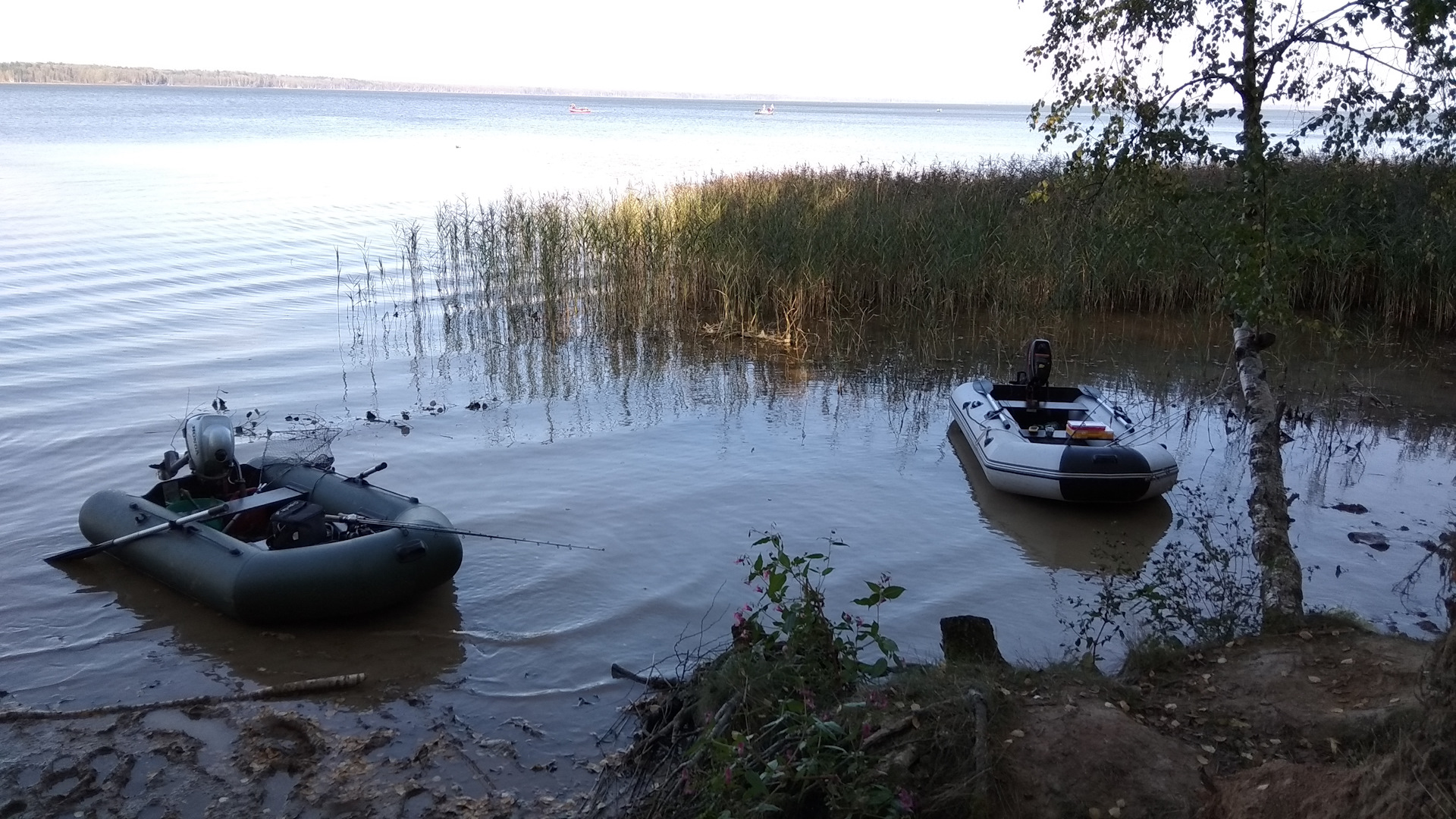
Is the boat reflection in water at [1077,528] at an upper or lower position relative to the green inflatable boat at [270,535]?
lower

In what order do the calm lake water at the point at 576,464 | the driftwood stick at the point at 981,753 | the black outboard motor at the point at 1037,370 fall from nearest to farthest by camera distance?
the driftwood stick at the point at 981,753 < the calm lake water at the point at 576,464 < the black outboard motor at the point at 1037,370

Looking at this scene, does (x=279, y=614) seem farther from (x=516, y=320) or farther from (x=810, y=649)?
(x=516, y=320)

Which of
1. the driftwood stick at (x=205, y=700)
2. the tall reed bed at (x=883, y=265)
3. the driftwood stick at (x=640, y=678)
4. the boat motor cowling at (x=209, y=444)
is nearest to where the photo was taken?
the driftwood stick at (x=205, y=700)

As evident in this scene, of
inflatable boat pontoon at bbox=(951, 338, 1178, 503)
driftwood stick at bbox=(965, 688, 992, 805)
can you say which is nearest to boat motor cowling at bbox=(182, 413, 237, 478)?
driftwood stick at bbox=(965, 688, 992, 805)

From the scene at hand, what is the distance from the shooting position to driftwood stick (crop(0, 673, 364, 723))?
5.11 meters

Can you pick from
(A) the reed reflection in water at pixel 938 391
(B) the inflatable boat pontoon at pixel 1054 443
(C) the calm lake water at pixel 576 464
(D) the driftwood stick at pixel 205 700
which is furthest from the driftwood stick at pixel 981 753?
(B) the inflatable boat pontoon at pixel 1054 443

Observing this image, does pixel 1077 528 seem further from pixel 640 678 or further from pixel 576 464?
pixel 576 464

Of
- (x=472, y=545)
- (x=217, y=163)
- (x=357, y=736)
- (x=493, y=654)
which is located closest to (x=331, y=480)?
(x=472, y=545)

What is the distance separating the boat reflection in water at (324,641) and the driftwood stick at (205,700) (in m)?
0.08

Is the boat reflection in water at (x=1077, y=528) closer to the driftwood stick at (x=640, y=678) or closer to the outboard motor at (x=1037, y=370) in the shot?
the outboard motor at (x=1037, y=370)

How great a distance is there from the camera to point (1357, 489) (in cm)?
830

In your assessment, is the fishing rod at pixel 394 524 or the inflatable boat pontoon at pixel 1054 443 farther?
the inflatable boat pontoon at pixel 1054 443

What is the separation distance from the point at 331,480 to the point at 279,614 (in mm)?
1424

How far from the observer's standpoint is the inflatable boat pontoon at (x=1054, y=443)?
25.4 feet
